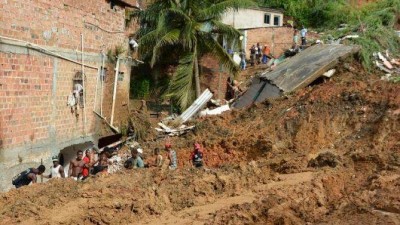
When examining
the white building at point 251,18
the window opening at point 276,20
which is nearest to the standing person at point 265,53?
the white building at point 251,18

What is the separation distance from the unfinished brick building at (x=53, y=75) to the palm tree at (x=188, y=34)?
381 centimetres

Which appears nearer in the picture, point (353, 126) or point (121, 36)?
point (353, 126)

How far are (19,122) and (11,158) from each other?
2.80 feet

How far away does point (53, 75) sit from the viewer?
468 inches

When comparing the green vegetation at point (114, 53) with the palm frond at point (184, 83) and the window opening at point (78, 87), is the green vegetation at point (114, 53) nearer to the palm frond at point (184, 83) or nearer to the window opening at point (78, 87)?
the window opening at point (78, 87)

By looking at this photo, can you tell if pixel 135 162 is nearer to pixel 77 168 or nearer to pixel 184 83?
pixel 77 168

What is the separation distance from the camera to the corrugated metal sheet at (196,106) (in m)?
18.8

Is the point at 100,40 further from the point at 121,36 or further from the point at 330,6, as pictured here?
the point at 330,6

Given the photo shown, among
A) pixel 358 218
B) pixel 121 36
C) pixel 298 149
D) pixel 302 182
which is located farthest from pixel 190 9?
pixel 358 218

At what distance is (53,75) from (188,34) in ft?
28.7

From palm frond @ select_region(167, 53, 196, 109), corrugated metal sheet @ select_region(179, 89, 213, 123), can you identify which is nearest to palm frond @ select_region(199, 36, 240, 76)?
palm frond @ select_region(167, 53, 196, 109)

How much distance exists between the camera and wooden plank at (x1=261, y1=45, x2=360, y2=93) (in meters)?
17.4

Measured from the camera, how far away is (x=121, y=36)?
16203 mm

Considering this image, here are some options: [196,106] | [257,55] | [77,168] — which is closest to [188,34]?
[196,106]
